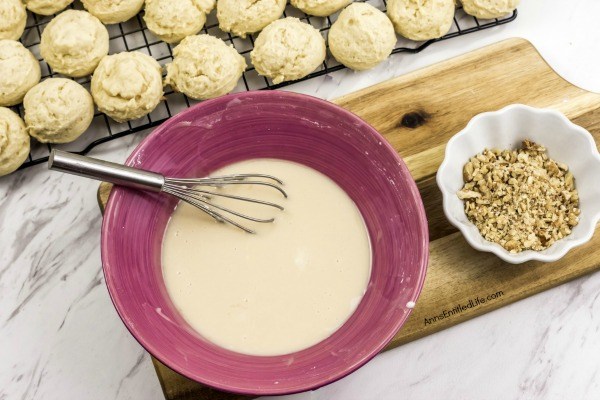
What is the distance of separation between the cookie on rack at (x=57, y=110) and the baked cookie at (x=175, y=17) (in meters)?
0.22

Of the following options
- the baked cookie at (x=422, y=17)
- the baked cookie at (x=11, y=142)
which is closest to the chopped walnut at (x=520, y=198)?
the baked cookie at (x=422, y=17)

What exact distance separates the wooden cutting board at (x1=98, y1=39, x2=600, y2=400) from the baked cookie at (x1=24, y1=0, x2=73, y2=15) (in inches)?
17.3

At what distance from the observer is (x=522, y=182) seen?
1.40 m

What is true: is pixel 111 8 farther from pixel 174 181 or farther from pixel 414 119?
pixel 414 119

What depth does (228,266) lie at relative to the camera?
1.26m

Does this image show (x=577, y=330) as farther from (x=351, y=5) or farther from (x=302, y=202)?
(x=351, y=5)

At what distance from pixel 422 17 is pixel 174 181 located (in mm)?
685

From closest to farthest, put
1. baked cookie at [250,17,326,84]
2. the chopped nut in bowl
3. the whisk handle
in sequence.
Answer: the whisk handle < the chopped nut in bowl < baked cookie at [250,17,326,84]

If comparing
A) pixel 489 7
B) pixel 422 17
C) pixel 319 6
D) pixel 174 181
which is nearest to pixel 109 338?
pixel 174 181

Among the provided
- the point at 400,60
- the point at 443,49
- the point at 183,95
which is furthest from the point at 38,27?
the point at 443,49

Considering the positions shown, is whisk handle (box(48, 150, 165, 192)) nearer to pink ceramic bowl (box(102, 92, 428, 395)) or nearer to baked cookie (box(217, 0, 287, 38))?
pink ceramic bowl (box(102, 92, 428, 395))

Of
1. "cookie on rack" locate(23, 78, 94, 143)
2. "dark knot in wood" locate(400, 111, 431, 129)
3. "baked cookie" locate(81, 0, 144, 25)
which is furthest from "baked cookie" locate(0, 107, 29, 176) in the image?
"dark knot in wood" locate(400, 111, 431, 129)

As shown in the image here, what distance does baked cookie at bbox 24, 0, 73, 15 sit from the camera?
150cm

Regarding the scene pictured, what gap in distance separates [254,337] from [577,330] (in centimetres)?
76
